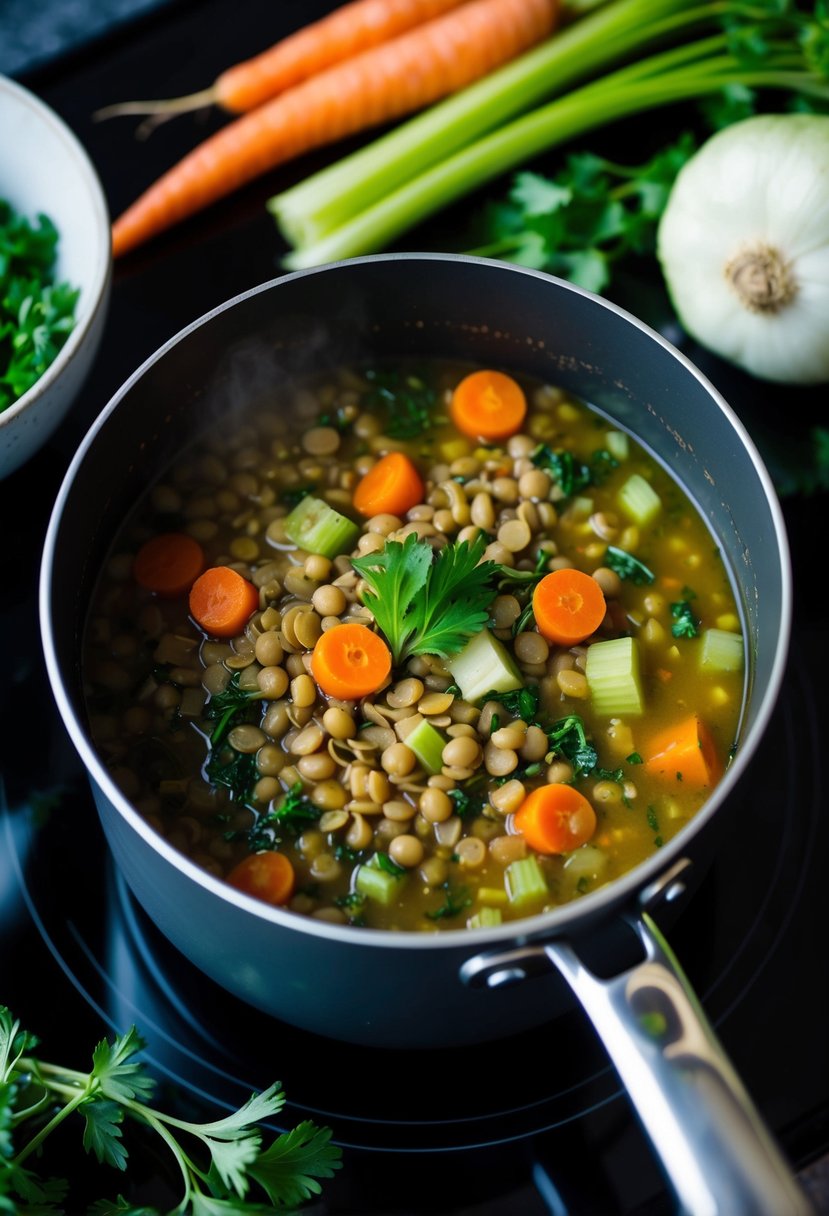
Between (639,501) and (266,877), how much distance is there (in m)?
0.96

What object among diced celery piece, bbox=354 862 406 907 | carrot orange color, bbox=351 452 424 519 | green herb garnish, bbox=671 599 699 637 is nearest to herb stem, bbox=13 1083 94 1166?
diced celery piece, bbox=354 862 406 907

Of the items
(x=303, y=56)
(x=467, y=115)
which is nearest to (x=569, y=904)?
(x=467, y=115)

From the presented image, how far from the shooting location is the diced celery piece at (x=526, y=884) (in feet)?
6.00

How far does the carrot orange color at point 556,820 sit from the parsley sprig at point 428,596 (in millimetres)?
265

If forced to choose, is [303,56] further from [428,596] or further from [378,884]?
[378,884]

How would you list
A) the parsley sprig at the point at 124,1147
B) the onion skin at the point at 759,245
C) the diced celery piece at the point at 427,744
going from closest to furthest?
the parsley sprig at the point at 124,1147 → the diced celery piece at the point at 427,744 → the onion skin at the point at 759,245

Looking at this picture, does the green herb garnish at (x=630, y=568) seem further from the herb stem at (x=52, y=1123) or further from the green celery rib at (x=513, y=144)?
the herb stem at (x=52, y=1123)

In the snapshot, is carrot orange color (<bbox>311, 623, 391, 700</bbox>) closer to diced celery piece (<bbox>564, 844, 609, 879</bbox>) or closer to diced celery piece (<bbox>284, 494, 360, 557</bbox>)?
diced celery piece (<bbox>284, 494, 360, 557</bbox>)

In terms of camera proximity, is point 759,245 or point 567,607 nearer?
point 567,607

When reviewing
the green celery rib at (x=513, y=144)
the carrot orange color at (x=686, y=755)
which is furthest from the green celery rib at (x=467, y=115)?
the carrot orange color at (x=686, y=755)

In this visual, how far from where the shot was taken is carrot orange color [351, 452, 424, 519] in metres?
2.21

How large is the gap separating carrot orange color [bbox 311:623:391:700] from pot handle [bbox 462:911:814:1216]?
60 centimetres

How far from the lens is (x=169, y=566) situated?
215 centimetres

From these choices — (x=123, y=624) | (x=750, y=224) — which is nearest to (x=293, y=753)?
(x=123, y=624)
